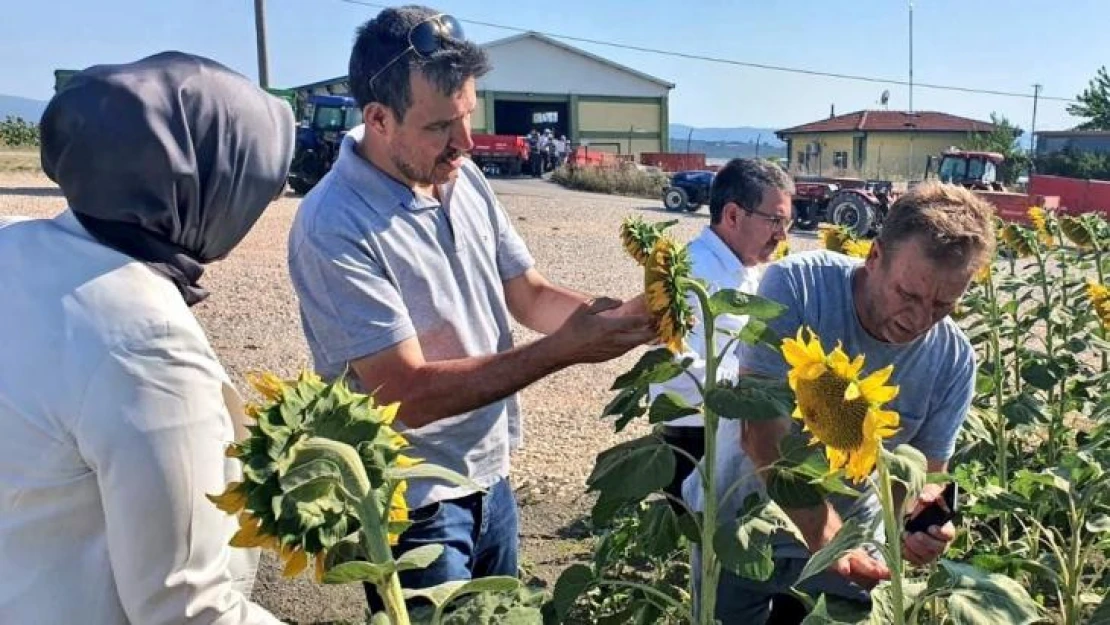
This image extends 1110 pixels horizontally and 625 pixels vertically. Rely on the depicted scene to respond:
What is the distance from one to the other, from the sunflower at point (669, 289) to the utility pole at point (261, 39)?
1758cm

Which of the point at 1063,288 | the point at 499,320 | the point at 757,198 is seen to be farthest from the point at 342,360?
the point at 1063,288

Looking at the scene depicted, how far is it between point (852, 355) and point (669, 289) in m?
0.60

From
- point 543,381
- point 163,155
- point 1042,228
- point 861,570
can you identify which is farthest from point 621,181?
point 163,155

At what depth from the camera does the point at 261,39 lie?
1819 cm

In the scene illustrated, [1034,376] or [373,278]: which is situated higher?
[373,278]

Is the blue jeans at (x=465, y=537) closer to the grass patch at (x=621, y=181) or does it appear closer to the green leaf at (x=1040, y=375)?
the green leaf at (x=1040, y=375)

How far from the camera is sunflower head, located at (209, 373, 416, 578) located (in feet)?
2.64

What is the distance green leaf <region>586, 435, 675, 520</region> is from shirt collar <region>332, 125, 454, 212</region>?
0.63 meters

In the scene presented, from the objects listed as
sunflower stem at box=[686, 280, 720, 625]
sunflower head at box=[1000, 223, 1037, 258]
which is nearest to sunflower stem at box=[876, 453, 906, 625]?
sunflower stem at box=[686, 280, 720, 625]

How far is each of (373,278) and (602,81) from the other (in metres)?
39.7

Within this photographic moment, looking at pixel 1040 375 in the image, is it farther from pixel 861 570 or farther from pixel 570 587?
pixel 570 587

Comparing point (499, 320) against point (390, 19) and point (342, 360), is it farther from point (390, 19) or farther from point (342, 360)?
point (390, 19)

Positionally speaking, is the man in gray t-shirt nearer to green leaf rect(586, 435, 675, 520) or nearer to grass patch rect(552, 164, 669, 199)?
green leaf rect(586, 435, 675, 520)

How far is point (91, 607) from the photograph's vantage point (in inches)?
41.9
